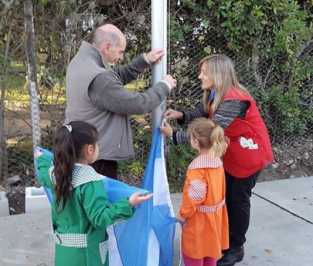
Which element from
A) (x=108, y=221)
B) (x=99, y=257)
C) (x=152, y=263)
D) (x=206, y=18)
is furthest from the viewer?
(x=206, y=18)

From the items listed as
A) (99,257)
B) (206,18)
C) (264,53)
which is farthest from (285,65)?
(99,257)

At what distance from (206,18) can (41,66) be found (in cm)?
175

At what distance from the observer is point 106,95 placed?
113 inches

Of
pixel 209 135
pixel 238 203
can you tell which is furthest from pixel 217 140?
pixel 238 203

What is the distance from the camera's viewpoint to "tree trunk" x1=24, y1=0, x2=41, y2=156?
15.3 feet

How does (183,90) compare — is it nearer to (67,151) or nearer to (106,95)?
(106,95)

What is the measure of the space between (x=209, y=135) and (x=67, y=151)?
0.93 m

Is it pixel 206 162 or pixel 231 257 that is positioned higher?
pixel 206 162

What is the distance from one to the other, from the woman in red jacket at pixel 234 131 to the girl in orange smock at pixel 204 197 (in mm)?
184

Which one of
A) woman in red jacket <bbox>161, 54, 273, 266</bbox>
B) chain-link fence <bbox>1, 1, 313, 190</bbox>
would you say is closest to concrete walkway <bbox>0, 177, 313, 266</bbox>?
woman in red jacket <bbox>161, 54, 273, 266</bbox>

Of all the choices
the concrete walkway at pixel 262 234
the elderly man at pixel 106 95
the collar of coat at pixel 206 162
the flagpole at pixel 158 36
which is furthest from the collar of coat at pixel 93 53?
the concrete walkway at pixel 262 234

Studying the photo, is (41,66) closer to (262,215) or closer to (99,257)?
(262,215)

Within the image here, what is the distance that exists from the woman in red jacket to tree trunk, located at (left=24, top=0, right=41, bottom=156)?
73.2 inches

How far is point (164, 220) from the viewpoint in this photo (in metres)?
3.06
